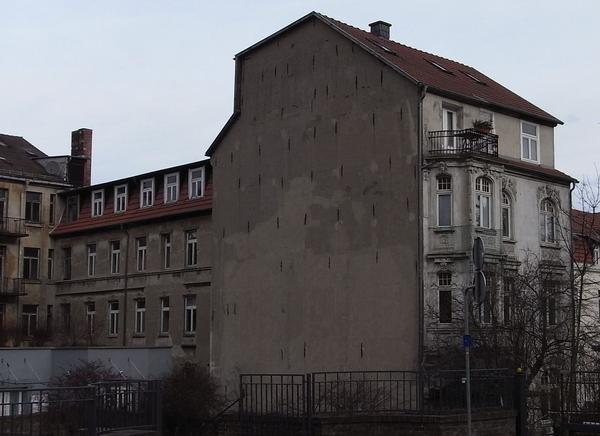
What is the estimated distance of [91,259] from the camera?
51.4 m

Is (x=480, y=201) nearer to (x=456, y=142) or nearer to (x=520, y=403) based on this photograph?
(x=456, y=142)

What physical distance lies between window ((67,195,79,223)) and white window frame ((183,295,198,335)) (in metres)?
11.4

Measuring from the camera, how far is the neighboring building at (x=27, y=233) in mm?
50812

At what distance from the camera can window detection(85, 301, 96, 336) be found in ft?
163

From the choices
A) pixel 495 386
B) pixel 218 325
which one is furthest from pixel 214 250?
pixel 495 386

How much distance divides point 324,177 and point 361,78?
396 cm

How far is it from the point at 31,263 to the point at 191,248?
11968 mm

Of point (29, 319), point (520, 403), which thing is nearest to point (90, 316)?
point (29, 319)

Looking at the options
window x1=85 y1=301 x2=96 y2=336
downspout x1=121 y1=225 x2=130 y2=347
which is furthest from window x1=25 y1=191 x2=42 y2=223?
downspout x1=121 y1=225 x2=130 y2=347

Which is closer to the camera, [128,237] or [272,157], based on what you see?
[272,157]

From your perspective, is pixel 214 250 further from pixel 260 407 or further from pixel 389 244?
pixel 260 407

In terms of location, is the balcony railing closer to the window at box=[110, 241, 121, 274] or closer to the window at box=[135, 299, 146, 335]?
the window at box=[135, 299, 146, 335]

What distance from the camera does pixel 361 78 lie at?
119ft

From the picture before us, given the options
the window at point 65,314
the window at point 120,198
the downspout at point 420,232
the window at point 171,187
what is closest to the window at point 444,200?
the downspout at point 420,232
